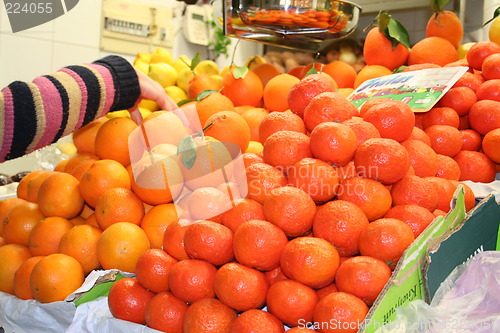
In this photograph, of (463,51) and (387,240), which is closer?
(387,240)

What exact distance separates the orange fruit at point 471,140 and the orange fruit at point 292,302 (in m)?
0.70

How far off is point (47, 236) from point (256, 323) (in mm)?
569

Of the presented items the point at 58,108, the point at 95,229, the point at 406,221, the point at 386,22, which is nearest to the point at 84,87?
the point at 58,108

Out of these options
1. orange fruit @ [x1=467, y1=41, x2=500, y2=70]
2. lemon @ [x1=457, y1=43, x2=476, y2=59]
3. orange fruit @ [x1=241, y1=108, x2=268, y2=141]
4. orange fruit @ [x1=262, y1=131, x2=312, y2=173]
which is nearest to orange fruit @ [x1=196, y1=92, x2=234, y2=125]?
orange fruit @ [x1=241, y1=108, x2=268, y2=141]

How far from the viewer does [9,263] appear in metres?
1.01

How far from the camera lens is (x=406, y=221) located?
0.79m

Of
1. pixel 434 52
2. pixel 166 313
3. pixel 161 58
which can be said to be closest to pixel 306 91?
pixel 166 313

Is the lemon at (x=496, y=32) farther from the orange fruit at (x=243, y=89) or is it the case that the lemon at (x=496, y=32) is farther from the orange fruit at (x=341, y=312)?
the orange fruit at (x=341, y=312)

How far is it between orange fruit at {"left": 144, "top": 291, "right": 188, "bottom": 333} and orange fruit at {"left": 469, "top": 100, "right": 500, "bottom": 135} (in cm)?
87

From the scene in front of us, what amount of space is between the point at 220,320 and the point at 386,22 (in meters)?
1.20

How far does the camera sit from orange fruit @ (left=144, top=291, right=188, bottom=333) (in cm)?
75

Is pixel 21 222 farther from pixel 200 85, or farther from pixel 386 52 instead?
pixel 386 52

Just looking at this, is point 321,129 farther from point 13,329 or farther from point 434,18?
point 434,18

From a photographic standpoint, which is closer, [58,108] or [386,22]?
[58,108]
